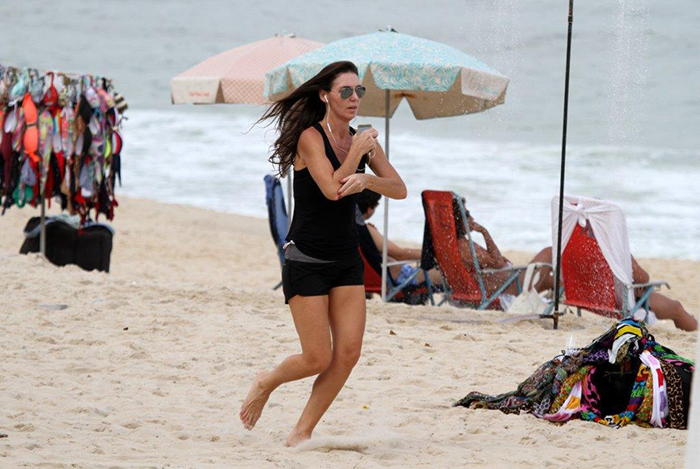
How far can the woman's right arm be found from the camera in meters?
3.44

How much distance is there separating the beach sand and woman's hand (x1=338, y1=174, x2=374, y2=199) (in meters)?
0.98

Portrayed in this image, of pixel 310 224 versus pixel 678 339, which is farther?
pixel 678 339

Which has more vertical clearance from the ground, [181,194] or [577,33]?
[577,33]

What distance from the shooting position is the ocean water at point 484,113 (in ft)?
66.3

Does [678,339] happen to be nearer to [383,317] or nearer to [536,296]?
[536,296]

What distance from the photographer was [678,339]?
21.4 ft

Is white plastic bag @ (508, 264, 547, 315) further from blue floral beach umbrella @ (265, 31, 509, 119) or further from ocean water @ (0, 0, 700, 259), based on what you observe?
ocean water @ (0, 0, 700, 259)

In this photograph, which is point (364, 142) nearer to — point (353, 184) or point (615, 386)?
point (353, 184)

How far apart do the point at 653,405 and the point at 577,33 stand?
32235 mm

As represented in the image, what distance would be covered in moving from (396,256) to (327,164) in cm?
473

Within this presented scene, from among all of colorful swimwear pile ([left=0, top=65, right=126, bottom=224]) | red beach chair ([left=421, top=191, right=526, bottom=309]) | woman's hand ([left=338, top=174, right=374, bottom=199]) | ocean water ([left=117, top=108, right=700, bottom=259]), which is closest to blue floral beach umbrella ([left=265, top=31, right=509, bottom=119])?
red beach chair ([left=421, top=191, right=526, bottom=309])

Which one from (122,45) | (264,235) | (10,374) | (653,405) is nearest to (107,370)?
(10,374)

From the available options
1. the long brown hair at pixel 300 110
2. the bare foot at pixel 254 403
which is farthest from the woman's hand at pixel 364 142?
the bare foot at pixel 254 403

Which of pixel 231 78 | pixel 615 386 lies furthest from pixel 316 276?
pixel 231 78
